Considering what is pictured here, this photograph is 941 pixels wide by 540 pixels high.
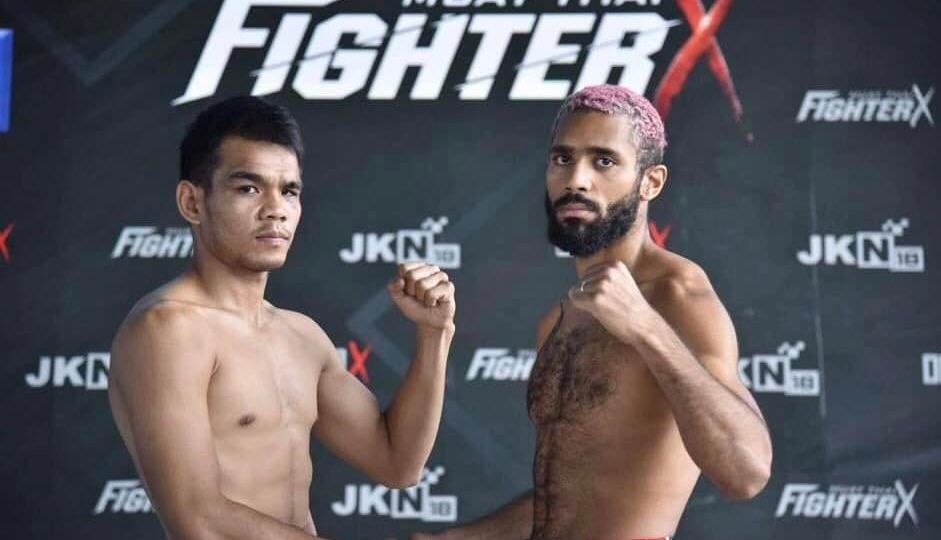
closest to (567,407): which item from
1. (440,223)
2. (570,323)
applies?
(570,323)

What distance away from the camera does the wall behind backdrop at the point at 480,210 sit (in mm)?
4086

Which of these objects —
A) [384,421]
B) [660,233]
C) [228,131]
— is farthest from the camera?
[660,233]

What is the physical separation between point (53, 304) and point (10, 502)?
0.60 metres

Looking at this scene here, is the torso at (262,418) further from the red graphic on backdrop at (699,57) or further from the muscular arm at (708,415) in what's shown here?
the red graphic on backdrop at (699,57)

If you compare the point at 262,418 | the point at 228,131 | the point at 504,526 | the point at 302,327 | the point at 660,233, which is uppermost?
the point at 660,233

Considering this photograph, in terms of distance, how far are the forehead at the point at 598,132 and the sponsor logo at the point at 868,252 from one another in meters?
1.73

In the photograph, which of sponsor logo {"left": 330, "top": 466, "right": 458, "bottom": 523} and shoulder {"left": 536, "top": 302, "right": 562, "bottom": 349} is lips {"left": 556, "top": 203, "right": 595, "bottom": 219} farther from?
sponsor logo {"left": 330, "top": 466, "right": 458, "bottom": 523}

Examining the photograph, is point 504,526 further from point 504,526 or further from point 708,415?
point 708,415

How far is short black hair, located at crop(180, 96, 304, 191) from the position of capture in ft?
8.62

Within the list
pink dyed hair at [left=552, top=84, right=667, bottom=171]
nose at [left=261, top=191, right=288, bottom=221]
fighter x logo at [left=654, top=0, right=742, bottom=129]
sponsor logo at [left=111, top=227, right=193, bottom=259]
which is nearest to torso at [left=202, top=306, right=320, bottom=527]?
nose at [left=261, top=191, right=288, bottom=221]

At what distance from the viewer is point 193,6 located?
426 cm

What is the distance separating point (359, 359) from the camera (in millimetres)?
4160

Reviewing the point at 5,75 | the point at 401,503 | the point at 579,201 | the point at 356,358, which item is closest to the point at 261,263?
the point at 579,201

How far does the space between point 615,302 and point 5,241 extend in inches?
103
